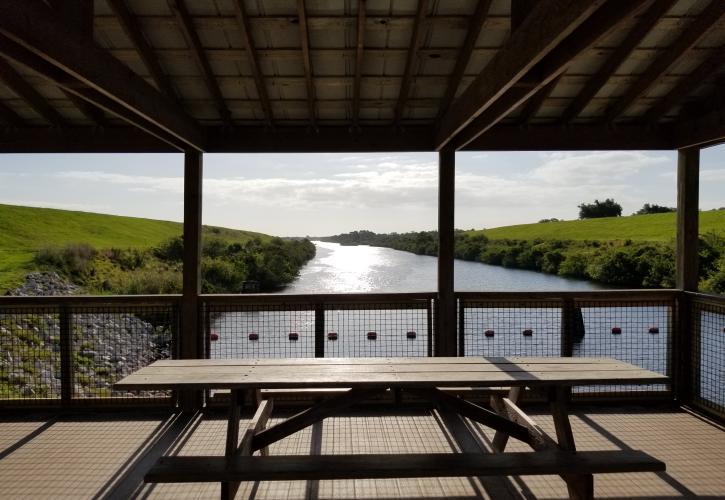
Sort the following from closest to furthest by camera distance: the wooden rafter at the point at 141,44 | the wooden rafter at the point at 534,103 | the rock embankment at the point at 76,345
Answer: the wooden rafter at the point at 141,44
the wooden rafter at the point at 534,103
the rock embankment at the point at 76,345

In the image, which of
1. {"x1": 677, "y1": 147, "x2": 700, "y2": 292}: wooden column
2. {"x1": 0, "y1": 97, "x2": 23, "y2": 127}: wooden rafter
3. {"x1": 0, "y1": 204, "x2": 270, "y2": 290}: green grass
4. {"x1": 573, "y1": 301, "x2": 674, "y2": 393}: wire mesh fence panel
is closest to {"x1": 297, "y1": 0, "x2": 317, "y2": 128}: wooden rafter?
{"x1": 0, "y1": 97, "x2": 23, "y2": 127}: wooden rafter

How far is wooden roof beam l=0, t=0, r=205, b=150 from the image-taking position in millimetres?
2141

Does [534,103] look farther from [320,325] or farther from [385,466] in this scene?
[385,466]

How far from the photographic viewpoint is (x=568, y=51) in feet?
8.17

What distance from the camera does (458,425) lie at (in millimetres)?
4055

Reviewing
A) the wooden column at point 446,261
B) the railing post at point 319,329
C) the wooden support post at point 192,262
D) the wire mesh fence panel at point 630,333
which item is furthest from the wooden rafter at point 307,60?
the wire mesh fence panel at point 630,333

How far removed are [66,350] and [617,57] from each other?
19.6 feet

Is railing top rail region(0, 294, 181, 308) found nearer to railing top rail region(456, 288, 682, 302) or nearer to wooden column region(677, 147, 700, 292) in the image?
railing top rail region(456, 288, 682, 302)

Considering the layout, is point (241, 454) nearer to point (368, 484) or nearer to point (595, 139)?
point (368, 484)

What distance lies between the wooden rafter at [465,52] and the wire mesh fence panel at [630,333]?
259 centimetres

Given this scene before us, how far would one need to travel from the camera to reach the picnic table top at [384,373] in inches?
103

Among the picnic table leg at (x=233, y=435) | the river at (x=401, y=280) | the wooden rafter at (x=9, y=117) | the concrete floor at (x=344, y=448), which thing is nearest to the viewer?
the picnic table leg at (x=233, y=435)

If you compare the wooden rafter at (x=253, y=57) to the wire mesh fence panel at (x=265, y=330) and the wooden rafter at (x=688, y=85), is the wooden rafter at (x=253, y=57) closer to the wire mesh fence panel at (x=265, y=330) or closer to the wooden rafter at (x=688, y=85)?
the wire mesh fence panel at (x=265, y=330)

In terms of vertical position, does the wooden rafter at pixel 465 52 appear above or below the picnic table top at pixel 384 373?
above
